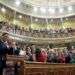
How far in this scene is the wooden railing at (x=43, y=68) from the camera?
6849mm

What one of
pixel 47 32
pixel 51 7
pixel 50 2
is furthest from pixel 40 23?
pixel 50 2

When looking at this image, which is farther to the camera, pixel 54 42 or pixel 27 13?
pixel 27 13

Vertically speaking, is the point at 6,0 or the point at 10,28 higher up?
the point at 6,0

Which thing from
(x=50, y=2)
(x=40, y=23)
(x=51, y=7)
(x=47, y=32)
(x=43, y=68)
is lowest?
(x=43, y=68)

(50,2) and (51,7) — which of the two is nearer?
(50,2)

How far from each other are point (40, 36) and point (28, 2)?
5.38m

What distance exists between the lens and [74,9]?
29406mm

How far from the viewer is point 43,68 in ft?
24.8

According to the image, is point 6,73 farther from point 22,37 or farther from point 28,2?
point 28,2

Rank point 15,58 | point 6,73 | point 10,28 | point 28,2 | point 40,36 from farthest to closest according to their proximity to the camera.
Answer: point 28,2
point 40,36
point 10,28
point 15,58
point 6,73

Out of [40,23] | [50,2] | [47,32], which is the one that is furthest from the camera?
[50,2]

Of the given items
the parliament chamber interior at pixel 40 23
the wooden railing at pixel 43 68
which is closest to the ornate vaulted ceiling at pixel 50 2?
the parliament chamber interior at pixel 40 23

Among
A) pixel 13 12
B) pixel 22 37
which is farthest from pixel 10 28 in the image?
pixel 13 12

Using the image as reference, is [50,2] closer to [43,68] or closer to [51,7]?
[51,7]
